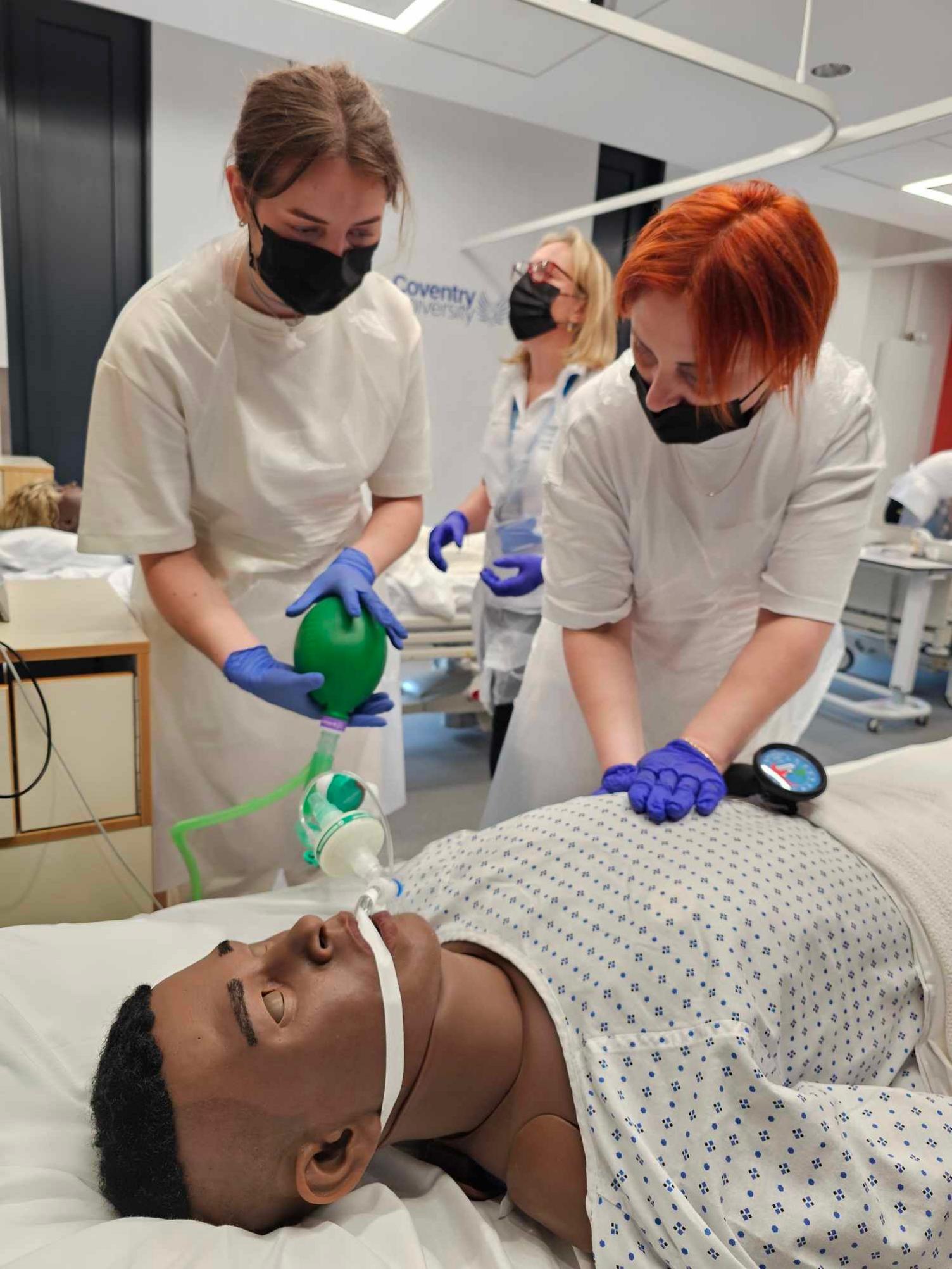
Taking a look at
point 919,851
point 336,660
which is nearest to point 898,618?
point 919,851

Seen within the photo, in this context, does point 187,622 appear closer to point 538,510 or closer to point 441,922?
point 441,922

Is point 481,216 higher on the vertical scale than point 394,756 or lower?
higher

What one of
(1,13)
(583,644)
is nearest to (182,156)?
(1,13)

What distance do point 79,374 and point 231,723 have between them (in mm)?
3169

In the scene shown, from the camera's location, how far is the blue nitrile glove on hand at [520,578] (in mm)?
2113

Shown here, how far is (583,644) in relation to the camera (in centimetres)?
155

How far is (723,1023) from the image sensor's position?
38.3 inches

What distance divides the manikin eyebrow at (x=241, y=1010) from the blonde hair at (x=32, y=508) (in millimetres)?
2972

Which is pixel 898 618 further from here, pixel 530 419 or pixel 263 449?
pixel 263 449

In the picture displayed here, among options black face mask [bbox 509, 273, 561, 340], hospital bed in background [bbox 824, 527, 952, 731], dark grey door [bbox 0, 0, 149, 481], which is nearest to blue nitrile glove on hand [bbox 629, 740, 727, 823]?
black face mask [bbox 509, 273, 561, 340]

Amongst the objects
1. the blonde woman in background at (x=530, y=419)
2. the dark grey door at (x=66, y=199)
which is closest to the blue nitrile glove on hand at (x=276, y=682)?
the blonde woman in background at (x=530, y=419)

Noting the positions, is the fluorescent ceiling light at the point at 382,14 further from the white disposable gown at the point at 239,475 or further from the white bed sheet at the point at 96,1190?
the white bed sheet at the point at 96,1190

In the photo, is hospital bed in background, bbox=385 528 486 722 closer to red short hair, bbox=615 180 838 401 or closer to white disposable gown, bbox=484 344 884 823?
white disposable gown, bbox=484 344 884 823

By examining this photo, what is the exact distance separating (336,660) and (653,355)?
61 centimetres
